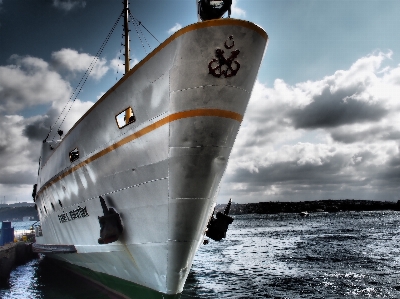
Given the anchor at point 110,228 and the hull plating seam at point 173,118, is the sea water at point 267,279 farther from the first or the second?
the hull plating seam at point 173,118

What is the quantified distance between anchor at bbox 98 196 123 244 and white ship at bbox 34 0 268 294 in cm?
2

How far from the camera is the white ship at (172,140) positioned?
521cm

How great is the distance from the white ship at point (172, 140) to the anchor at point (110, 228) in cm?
2

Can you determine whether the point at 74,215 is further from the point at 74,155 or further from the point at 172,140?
the point at 172,140

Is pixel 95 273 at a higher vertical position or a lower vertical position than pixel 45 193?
lower

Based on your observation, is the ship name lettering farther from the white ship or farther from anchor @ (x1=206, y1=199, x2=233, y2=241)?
anchor @ (x1=206, y1=199, x2=233, y2=241)

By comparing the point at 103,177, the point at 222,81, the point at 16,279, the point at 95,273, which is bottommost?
the point at 16,279

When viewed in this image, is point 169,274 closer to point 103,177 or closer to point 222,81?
point 103,177

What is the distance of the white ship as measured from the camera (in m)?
5.21

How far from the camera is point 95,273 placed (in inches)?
371

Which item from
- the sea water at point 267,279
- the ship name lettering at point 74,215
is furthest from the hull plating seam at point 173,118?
the sea water at point 267,279

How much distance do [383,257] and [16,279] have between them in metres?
28.7

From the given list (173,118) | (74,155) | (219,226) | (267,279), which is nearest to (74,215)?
(74,155)

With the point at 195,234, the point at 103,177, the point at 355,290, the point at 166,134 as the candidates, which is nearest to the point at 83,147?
the point at 103,177
